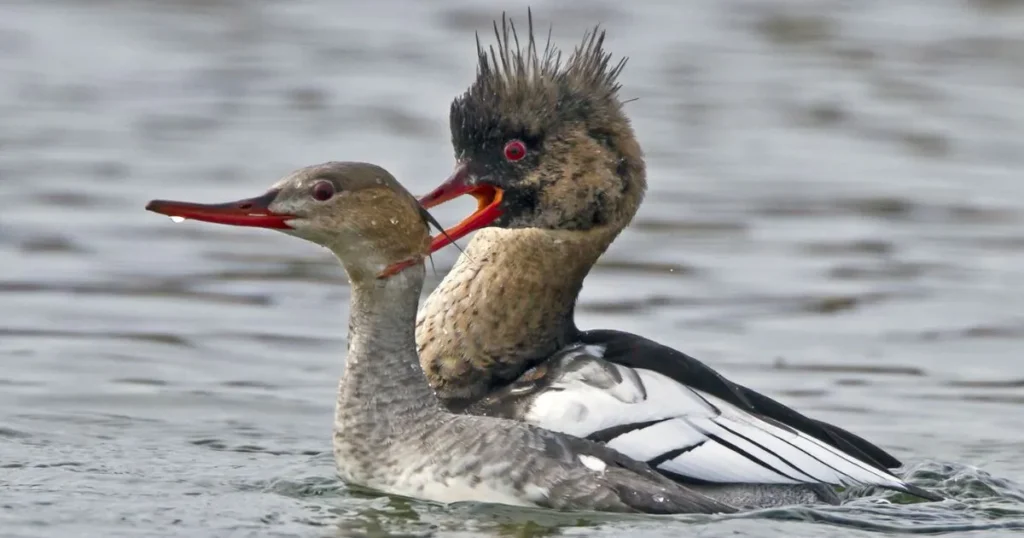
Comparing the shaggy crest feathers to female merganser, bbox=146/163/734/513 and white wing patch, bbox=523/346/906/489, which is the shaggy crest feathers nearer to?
female merganser, bbox=146/163/734/513

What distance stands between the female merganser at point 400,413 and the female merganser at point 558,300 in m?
0.28

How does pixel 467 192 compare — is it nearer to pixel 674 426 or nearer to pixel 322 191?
pixel 322 191

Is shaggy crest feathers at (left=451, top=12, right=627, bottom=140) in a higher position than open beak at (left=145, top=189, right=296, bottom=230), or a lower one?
higher

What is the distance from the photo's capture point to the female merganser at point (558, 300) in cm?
821

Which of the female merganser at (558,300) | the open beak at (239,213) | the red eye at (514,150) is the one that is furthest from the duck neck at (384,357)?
the red eye at (514,150)

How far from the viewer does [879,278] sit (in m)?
13.1

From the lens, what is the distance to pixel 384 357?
321 inches

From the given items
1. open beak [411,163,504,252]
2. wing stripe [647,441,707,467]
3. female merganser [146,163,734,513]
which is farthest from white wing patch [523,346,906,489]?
open beak [411,163,504,252]

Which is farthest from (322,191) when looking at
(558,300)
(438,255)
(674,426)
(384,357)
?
(438,255)

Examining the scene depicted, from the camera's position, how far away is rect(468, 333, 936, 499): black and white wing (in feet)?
26.5

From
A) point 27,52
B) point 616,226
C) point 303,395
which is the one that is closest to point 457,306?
point 616,226

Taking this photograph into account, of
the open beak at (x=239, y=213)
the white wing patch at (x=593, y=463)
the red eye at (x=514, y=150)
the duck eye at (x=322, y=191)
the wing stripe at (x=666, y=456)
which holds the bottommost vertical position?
the white wing patch at (x=593, y=463)

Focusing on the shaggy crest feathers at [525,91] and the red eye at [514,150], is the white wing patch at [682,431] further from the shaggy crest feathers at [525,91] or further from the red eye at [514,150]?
the shaggy crest feathers at [525,91]

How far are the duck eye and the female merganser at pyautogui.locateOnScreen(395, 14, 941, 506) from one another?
740 mm
